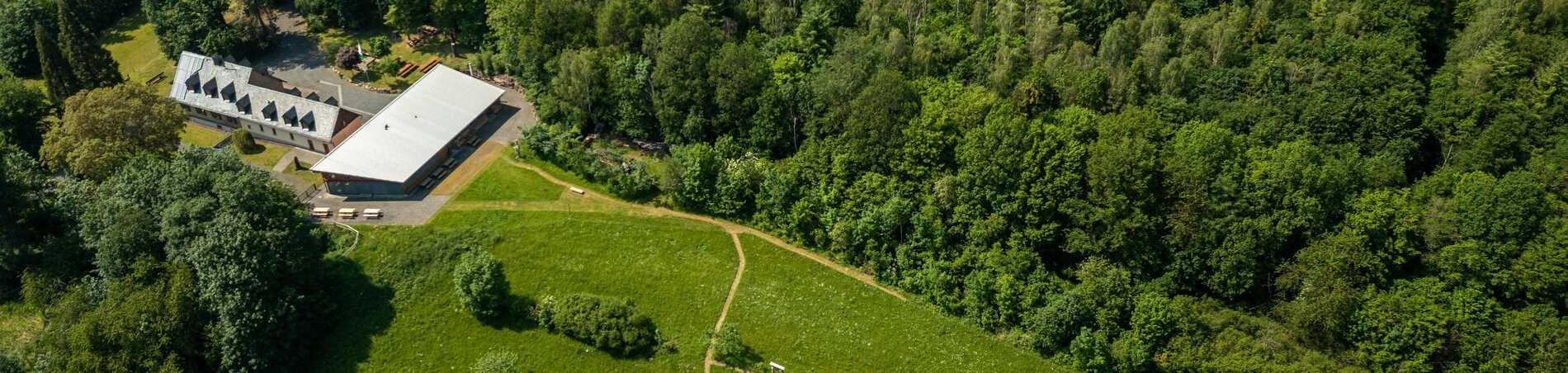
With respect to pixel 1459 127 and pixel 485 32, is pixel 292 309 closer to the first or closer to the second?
pixel 485 32

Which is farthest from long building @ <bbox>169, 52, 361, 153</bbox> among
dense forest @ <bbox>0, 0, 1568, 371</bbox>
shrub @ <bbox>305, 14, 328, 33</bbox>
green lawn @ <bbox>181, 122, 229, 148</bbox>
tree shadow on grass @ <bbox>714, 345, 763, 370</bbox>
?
tree shadow on grass @ <bbox>714, 345, 763, 370</bbox>

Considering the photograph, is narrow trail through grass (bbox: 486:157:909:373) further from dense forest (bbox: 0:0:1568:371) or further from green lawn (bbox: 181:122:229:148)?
green lawn (bbox: 181:122:229:148)

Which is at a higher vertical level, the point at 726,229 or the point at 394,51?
the point at 394,51

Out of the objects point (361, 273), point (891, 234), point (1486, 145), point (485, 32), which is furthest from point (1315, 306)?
point (485, 32)

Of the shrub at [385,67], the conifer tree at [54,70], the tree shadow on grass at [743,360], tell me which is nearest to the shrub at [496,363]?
the tree shadow on grass at [743,360]

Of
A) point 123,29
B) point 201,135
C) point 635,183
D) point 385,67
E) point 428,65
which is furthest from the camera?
point 123,29

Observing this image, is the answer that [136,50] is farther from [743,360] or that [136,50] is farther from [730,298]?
[743,360]

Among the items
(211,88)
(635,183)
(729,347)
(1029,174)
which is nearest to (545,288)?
(635,183)
